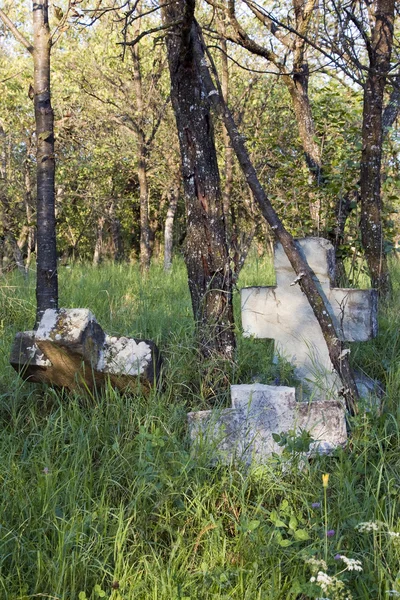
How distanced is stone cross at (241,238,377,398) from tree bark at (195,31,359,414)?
0.46 feet

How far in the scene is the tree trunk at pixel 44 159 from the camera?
13.4 ft

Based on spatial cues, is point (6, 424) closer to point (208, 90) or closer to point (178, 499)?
point (178, 499)

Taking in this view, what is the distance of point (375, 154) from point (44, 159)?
2.95m

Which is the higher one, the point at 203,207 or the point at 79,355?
the point at 203,207

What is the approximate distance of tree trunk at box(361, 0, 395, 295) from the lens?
501cm

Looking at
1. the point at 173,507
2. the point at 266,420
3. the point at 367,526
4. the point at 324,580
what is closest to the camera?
the point at 324,580

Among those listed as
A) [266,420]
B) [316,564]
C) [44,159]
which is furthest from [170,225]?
[316,564]

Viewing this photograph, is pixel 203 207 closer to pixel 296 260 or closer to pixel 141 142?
pixel 296 260

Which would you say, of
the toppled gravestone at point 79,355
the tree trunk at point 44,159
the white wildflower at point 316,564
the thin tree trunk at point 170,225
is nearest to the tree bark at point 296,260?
the toppled gravestone at point 79,355

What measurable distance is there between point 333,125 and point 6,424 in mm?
4834

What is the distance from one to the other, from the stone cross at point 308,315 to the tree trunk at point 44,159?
1452 millimetres

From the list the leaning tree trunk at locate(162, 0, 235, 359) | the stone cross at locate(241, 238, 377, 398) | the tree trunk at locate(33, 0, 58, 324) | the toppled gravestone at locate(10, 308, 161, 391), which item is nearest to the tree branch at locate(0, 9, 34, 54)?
the tree trunk at locate(33, 0, 58, 324)

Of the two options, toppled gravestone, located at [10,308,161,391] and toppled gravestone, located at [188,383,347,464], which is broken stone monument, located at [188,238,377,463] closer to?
toppled gravestone, located at [188,383,347,464]

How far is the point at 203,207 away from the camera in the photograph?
149 inches
